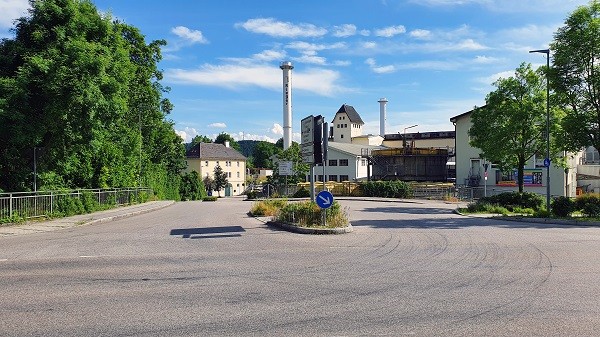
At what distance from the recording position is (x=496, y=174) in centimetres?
5091

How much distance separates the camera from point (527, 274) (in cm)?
876

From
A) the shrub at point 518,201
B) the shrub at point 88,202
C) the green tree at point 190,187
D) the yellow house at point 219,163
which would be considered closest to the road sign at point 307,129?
the shrub at point 88,202

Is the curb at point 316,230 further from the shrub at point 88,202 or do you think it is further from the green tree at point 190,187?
the green tree at point 190,187

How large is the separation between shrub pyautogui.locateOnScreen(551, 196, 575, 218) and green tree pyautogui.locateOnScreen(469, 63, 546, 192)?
22.9 ft

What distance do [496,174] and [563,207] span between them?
30.5m

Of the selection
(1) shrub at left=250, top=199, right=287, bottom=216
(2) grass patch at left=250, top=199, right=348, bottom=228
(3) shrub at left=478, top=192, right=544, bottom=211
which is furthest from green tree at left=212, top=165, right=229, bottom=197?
(2) grass patch at left=250, top=199, right=348, bottom=228

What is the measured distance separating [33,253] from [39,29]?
1239cm

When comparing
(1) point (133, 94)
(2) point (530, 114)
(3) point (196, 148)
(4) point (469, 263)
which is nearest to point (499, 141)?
(2) point (530, 114)

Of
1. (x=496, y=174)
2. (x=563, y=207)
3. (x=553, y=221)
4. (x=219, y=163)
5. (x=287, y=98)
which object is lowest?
(x=553, y=221)

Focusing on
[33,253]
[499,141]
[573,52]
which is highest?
[573,52]

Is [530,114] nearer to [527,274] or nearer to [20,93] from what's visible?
[527,274]

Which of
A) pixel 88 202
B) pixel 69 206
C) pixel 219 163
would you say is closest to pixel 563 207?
pixel 69 206

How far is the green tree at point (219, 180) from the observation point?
293 ft

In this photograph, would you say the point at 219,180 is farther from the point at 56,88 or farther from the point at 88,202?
the point at 56,88
